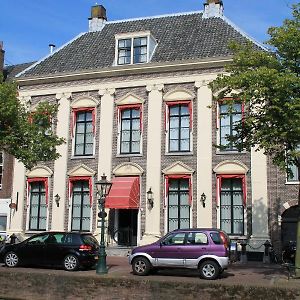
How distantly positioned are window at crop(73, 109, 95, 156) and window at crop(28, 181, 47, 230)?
9.58ft

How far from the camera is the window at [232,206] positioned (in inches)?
961

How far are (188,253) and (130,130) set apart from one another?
1169 centimetres

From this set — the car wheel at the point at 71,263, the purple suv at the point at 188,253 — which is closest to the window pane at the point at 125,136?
the car wheel at the point at 71,263

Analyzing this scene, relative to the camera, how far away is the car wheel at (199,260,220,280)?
15891mm

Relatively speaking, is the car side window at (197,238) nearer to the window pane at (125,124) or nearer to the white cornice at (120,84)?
the white cornice at (120,84)

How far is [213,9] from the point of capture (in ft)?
95.8

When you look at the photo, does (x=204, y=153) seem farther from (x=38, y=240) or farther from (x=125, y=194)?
(x=38, y=240)

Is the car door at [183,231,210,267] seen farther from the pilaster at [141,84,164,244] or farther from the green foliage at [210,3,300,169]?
the pilaster at [141,84,164,244]

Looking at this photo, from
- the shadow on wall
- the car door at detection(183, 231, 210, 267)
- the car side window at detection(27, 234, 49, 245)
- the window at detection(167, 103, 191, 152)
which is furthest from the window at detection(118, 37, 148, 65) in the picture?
the car door at detection(183, 231, 210, 267)

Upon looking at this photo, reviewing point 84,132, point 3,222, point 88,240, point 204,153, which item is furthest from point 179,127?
point 3,222

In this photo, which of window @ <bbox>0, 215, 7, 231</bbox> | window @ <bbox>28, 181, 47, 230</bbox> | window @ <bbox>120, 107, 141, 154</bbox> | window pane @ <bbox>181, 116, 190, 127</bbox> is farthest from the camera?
window @ <bbox>0, 215, 7, 231</bbox>

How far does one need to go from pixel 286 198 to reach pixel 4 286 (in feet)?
45.5

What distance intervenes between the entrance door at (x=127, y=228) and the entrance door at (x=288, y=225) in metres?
7.62

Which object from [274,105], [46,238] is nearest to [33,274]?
[46,238]
